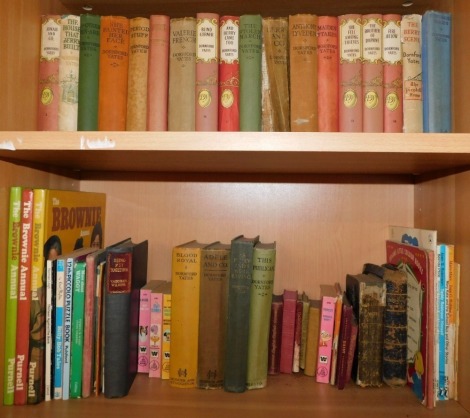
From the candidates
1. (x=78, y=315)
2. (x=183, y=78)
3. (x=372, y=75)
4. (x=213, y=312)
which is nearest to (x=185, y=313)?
(x=213, y=312)

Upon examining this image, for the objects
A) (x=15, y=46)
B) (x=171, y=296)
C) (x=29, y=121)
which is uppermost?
(x=15, y=46)

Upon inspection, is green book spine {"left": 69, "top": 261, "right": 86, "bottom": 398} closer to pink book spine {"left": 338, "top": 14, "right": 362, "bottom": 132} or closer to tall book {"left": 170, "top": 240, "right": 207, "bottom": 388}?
tall book {"left": 170, "top": 240, "right": 207, "bottom": 388}

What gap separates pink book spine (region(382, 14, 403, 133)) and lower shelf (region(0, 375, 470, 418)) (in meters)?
0.51

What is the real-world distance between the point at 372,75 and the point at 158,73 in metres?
0.40

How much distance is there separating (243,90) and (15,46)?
404 millimetres

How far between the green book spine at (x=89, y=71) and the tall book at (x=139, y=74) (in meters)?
0.07

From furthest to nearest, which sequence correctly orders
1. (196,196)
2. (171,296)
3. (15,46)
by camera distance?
(196,196)
(171,296)
(15,46)

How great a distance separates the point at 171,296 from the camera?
79 cm

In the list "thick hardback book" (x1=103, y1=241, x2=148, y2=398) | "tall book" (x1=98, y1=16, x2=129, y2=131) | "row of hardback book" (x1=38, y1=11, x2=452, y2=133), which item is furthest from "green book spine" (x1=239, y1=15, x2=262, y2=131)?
"thick hardback book" (x1=103, y1=241, x2=148, y2=398)

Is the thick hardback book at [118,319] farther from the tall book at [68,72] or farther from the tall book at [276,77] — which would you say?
the tall book at [276,77]

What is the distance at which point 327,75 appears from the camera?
0.74 metres

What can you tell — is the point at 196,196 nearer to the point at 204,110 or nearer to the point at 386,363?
the point at 204,110

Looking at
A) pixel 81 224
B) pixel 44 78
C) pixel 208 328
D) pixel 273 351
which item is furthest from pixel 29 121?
Answer: pixel 273 351

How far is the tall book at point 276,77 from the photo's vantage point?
2.47ft
